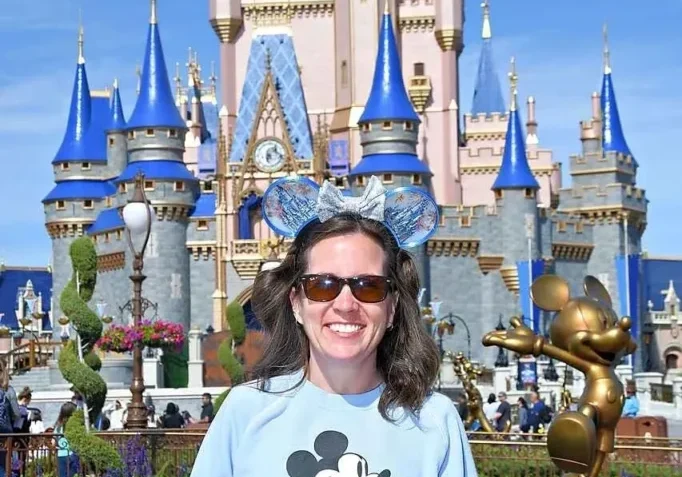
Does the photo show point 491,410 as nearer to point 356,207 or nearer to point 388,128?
point 356,207

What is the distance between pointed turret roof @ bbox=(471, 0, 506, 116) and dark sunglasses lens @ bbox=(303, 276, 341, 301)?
166ft

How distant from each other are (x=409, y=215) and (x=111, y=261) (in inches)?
1440

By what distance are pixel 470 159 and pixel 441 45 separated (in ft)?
17.0

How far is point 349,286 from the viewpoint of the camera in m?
3.09

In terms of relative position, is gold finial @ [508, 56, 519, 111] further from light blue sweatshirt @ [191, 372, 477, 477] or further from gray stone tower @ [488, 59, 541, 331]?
light blue sweatshirt @ [191, 372, 477, 477]

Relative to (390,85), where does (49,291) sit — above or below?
below

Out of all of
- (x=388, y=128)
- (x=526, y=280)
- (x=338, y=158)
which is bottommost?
(x=526, y=280)

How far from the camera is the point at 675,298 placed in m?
51.8

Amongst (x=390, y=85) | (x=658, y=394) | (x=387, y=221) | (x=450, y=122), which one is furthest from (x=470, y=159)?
(x=387, y=221)

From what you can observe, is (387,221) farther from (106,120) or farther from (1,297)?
(1,297)

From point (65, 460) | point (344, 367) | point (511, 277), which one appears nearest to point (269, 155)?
point (511, 277)

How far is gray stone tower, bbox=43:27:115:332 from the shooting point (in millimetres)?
41219

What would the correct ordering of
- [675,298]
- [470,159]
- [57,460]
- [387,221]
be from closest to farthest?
1. [387,221]
2. [57,460]
3. [470,159]
4. [675,298]

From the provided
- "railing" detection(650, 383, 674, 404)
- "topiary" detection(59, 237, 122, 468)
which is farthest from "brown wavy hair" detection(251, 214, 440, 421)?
"railing" detection(650, 383, 674, 404)
